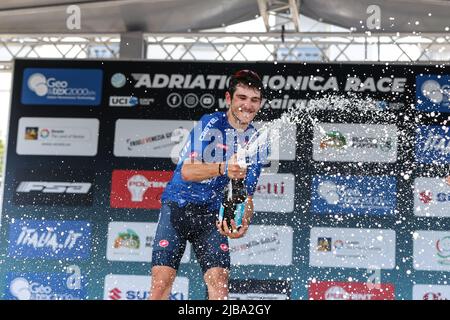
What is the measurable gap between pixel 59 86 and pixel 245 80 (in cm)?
147

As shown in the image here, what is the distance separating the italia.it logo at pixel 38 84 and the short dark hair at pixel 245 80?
4.78ft

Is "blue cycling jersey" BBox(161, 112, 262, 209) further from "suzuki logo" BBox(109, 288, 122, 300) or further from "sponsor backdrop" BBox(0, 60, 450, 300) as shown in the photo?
"suzuki logo" BBox(109, 288, 122, 300)

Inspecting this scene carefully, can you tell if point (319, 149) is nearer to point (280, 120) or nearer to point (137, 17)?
point (280, 120)

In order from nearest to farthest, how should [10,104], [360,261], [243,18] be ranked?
[360,261] → [10,104] → [243,18]

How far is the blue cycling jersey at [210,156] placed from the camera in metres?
5.00

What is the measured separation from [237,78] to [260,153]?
0.62m

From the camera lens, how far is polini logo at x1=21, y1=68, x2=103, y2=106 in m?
5.43

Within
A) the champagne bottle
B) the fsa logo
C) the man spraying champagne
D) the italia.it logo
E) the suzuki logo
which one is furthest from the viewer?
the italia.it logo

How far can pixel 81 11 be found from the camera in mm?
5590

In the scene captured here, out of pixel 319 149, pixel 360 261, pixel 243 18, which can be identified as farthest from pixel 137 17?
pixel 360 261

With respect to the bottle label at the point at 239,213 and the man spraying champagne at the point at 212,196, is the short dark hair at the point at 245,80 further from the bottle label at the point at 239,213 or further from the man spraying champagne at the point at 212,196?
the bottle label at the point at 239,213

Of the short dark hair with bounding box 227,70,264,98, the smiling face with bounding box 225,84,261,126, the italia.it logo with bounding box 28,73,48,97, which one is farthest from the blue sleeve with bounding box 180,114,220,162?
the italia.it logo with bounding box 28,73,48,97

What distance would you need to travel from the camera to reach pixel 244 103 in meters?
5.23

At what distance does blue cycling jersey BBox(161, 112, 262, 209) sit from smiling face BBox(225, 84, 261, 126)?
0.26 feet
